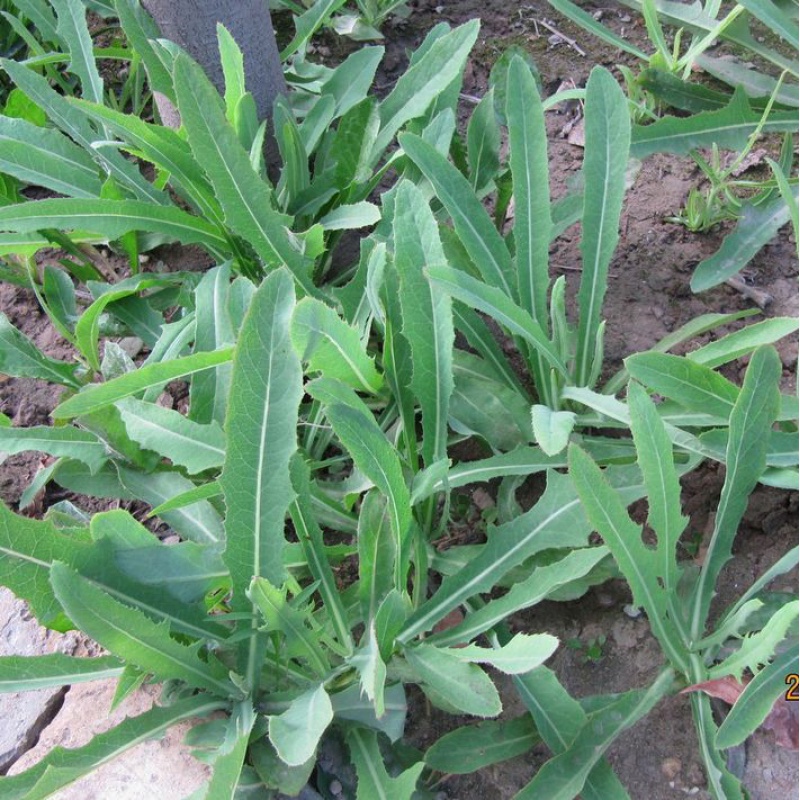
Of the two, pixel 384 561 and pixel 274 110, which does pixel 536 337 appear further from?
pixel 274 110

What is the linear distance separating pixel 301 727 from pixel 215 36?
4.62 ft

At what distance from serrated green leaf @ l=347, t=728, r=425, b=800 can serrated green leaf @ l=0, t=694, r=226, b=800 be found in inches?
9.1

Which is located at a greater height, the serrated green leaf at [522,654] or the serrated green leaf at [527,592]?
the serrated green leaf at [522,654]

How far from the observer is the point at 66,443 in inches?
53.9

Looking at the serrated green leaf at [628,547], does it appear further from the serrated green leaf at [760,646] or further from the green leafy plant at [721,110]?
A: the green leafy plant at [721,110]

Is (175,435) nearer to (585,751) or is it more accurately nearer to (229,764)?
(229,764)

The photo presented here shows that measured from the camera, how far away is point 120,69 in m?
2.26

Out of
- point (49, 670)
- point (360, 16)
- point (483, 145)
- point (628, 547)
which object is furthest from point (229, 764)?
point (360, 16)

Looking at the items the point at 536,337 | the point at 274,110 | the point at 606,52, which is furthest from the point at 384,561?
the point at 606,52

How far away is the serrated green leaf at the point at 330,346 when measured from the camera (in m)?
1.17

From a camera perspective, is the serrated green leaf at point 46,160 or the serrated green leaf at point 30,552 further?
the serrated green leaf at point 46,160

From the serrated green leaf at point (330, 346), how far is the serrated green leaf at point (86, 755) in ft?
1.66

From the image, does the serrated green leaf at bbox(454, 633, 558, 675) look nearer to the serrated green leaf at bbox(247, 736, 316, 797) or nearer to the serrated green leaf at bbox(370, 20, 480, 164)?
the serrated green leaf at bbox(247, 736, 316, 797)

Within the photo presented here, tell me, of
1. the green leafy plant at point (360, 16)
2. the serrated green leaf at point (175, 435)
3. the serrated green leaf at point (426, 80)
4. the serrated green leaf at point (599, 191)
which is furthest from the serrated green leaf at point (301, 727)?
the green leafy plant at point (360, 16)
